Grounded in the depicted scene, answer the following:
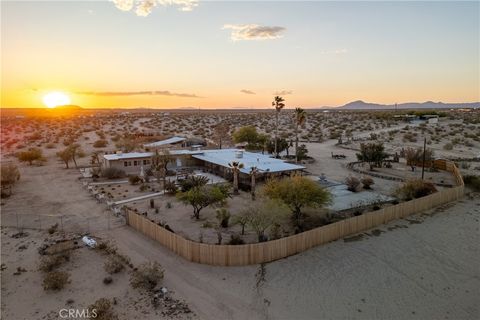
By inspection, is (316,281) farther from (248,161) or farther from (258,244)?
(248,161)

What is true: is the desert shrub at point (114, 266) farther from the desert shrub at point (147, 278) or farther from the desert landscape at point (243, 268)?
the desert shrub at point (147, 278)

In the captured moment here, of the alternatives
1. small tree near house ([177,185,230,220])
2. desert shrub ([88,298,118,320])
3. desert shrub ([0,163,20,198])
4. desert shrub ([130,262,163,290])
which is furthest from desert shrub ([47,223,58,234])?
desert shrub ([0,163,20,198])

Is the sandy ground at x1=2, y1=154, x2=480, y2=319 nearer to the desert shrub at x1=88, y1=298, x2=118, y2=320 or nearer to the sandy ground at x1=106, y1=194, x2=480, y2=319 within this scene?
the sandy ground at x1=106, y1=194, x2=480, y2=319

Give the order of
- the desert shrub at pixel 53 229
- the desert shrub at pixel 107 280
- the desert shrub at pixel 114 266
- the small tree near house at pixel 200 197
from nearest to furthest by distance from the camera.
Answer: the desert shrub at pixel 107 280, the desert shrub at pixel 114 266, the desert shrub at pixel 53 229, the small tree near house at pixel 200 197

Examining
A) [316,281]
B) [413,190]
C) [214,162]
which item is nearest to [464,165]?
[413,190]

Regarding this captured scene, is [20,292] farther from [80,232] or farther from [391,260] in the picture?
[391,260]

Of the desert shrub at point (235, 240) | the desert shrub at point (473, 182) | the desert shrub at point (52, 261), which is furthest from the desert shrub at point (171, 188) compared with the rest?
the desert shrub at point (473, 182)

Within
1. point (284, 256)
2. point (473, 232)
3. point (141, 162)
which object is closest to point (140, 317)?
point (284, 256)
